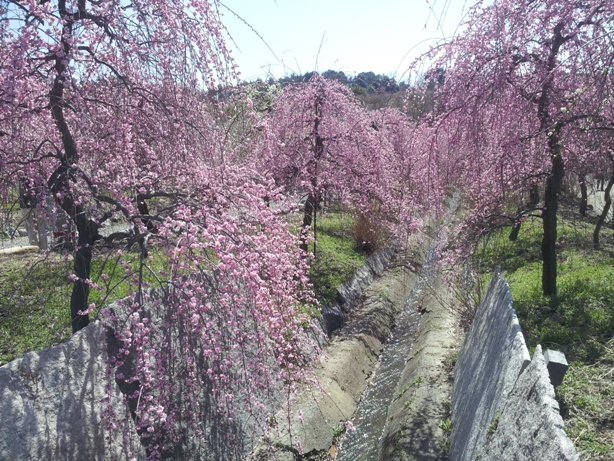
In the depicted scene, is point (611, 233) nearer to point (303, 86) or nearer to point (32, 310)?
point (303, 86)

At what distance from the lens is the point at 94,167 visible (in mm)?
4543

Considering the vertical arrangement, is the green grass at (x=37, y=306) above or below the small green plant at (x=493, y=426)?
above

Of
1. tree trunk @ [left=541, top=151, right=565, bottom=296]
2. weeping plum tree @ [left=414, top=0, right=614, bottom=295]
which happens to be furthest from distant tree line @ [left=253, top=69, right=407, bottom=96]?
tree trunk @ [left=541, top=151, right=565, bottom=296]

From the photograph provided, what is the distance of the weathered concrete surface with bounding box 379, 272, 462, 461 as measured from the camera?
15.4 ft

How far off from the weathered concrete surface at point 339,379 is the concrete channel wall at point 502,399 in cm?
118

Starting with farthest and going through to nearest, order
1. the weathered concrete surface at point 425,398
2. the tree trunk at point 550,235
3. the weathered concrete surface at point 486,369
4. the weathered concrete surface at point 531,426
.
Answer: the tree trunk at point 550,235, the weathered concrete surface at point 425,398, the weathered concrete surface at point 486,369, the weathered concrete surface at point 531,426

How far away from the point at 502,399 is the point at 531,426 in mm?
668

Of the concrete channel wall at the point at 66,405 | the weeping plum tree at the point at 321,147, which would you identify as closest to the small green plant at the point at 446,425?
the concrete channel wall at the point at 66,405

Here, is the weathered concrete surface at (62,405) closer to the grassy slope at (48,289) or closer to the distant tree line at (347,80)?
the grassy slope at (48,289)

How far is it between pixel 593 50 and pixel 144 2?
155 inches

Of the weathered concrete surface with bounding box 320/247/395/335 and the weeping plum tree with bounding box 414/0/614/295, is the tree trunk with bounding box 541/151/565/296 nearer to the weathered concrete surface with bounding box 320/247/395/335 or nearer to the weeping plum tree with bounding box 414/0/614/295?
the weeping plum tree with bounding box 414/0/614/295

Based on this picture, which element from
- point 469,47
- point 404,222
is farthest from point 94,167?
point 404,222

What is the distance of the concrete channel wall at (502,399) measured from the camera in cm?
217

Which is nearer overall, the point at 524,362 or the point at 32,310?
the point at 524,362
